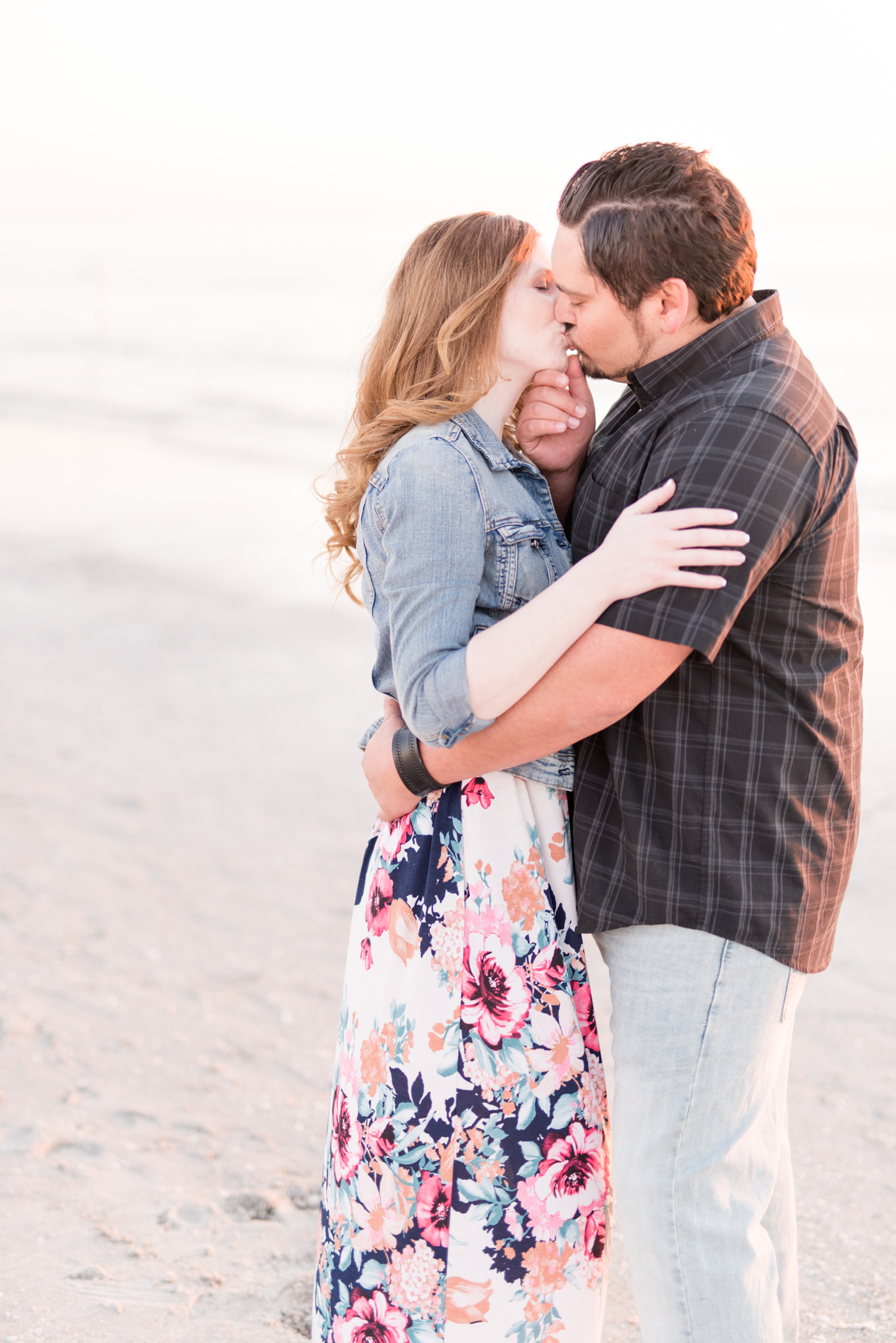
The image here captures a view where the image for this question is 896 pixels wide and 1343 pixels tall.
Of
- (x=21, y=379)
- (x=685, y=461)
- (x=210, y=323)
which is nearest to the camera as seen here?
(x=685, y=461)

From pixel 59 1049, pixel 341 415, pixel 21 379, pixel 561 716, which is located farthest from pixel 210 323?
pixel 561 716

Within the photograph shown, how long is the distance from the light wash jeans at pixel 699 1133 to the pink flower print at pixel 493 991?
0.60 ft

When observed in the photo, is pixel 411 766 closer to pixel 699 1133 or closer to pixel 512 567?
pixel 512 567

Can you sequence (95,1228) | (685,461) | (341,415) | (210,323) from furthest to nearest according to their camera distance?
(210,323) < (341,415) < (95,1228) < (685,461)

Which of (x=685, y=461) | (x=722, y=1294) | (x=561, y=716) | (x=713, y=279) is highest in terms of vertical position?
(x=713, y=279)

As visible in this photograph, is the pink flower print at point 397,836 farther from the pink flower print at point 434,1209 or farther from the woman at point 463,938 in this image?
the pink flower print at point 434,1209

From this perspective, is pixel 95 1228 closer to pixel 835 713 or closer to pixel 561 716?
pixel 561 716

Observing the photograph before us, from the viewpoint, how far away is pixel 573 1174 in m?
1.87

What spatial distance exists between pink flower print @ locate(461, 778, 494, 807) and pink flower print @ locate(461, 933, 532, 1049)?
0.22 metres

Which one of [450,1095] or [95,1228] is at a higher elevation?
[450,1095]

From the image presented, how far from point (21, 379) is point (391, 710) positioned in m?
18.1

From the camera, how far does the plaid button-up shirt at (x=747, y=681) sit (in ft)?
5.21

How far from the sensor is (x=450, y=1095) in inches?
73.1

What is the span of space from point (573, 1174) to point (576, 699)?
81cm
